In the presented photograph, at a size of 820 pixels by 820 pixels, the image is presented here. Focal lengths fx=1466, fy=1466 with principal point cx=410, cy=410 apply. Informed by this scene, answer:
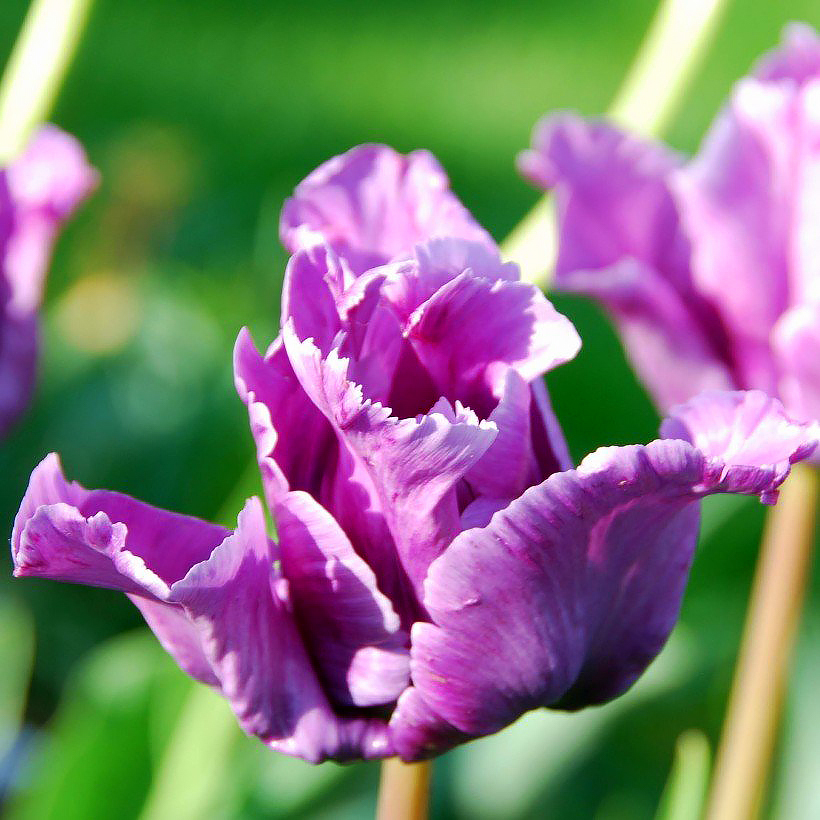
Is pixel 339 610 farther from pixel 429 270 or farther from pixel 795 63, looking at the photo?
pixel 795 63

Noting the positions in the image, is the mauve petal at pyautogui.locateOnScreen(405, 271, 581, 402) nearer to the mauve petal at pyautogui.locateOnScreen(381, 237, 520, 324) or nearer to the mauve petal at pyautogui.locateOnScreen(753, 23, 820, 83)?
the mauve petal at pyautogui.locateOnScreen(381, 237, 520, 324)

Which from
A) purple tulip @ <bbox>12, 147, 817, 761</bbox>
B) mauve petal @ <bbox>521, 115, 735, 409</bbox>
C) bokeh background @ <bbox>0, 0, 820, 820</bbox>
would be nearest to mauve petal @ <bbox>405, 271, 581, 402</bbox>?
purple tulip @ <bbox>12, 147, 817, 761</bbox>

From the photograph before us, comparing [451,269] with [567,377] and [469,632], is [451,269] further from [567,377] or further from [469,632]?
[567,377]

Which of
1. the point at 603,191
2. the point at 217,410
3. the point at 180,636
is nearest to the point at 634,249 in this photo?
the point at 603,191

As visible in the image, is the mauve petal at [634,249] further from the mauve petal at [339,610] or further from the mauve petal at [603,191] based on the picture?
the mauve petal at [339,610]

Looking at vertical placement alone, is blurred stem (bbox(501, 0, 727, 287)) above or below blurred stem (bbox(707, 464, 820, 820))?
above

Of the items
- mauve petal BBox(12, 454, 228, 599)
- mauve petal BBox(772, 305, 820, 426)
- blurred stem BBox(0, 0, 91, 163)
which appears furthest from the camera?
blurred stem BBox(0, 0, 91, 163)

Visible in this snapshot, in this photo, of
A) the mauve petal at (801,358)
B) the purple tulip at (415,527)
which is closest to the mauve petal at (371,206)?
the purple tulip at (415,527)
